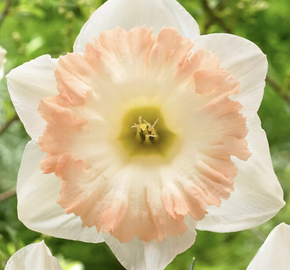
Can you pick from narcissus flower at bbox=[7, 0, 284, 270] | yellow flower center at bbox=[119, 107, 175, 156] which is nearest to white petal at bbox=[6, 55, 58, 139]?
narcissus flower at bbox=[7, 0, 284, 270]

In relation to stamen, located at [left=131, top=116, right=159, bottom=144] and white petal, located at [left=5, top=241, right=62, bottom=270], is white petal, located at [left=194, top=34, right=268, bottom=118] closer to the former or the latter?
stamen, located at [left=131, top=116, right=159, bottom=144]

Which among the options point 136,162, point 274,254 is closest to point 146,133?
point 136,162

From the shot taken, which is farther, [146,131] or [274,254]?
[146,131]

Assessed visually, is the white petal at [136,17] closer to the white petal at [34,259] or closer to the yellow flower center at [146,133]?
the yellow flower center at [146,133]

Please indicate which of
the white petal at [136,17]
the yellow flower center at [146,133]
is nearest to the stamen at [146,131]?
the yellow flower center at [146,133]

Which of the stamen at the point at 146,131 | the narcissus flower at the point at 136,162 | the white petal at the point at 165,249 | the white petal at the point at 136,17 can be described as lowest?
the white petal at the point at 165,249

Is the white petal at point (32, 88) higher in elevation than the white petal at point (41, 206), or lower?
higher

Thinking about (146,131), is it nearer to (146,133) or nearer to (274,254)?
(146,133)
